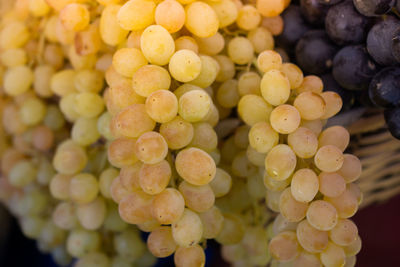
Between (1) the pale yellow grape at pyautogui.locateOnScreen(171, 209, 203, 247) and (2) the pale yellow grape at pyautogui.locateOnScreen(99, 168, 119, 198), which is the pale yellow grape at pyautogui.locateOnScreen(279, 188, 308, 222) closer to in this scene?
(1) the pale yellow grape at pyautogui.locateOnScreen(171, 209, 203, 247)

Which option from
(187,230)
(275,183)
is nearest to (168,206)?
(187,230)

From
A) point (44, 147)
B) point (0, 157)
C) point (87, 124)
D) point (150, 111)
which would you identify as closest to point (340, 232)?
point (150, 111)

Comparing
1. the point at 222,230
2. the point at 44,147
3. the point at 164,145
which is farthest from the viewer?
the point at 44,147

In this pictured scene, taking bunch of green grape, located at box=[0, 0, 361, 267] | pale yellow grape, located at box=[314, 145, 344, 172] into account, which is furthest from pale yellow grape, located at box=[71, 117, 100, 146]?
pale yellow grape, located at box=[314, 145, 344, 172]

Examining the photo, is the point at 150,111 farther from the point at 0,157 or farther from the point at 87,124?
the point at 0,157

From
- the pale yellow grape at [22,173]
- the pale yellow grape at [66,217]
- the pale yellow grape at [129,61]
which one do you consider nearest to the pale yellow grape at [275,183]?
the pale yellow grape at [129,61]

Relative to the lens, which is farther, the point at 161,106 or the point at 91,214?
the point at 91,214

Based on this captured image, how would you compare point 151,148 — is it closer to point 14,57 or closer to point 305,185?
point 305,185
